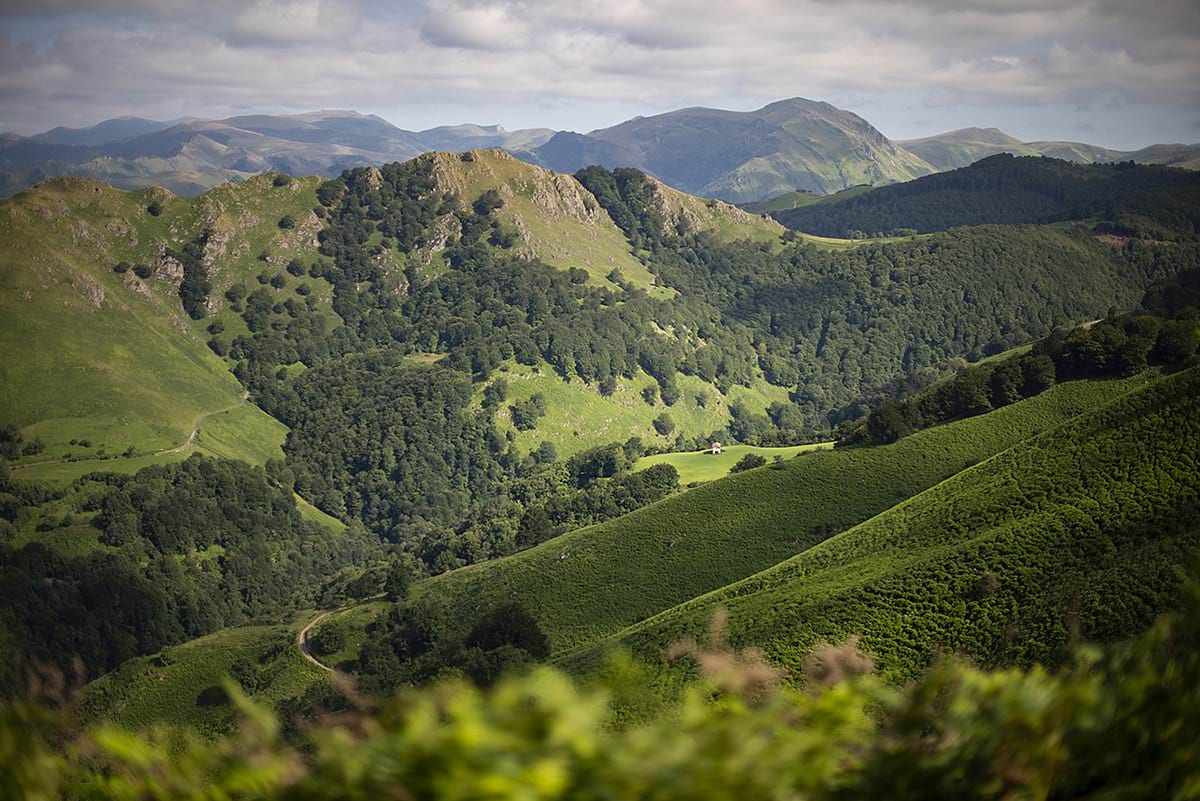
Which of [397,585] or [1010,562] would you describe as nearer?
[1010,562]

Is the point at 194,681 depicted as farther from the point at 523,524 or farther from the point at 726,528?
the point at 726,528

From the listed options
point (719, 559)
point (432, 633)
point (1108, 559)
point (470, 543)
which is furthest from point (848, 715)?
point (470, 543)

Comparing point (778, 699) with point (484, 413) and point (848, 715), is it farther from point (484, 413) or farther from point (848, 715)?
point (484, 413)

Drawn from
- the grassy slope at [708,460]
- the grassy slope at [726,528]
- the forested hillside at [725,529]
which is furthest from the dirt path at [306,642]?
the grassy slope at [708,460]

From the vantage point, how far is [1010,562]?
41594 millimetres

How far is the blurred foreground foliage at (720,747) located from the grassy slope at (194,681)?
7508 cm

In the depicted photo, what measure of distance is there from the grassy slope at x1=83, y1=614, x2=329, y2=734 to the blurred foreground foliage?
7508cm

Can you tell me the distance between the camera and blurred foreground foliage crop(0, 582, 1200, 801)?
14.4 feet

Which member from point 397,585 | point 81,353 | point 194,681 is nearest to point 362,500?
point 81,353

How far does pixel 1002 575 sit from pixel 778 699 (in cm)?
4078

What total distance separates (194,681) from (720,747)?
92805mm

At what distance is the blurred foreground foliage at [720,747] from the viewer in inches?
173

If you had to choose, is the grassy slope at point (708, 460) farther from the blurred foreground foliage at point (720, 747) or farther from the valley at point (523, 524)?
the blurred foreground foliage at point (720, 747)

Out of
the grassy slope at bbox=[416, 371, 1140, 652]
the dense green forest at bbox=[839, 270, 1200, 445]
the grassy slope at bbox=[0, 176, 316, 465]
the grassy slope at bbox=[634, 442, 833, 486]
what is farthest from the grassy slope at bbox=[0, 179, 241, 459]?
the dense green forest at bbox=[839, 270, 1200, 445]
